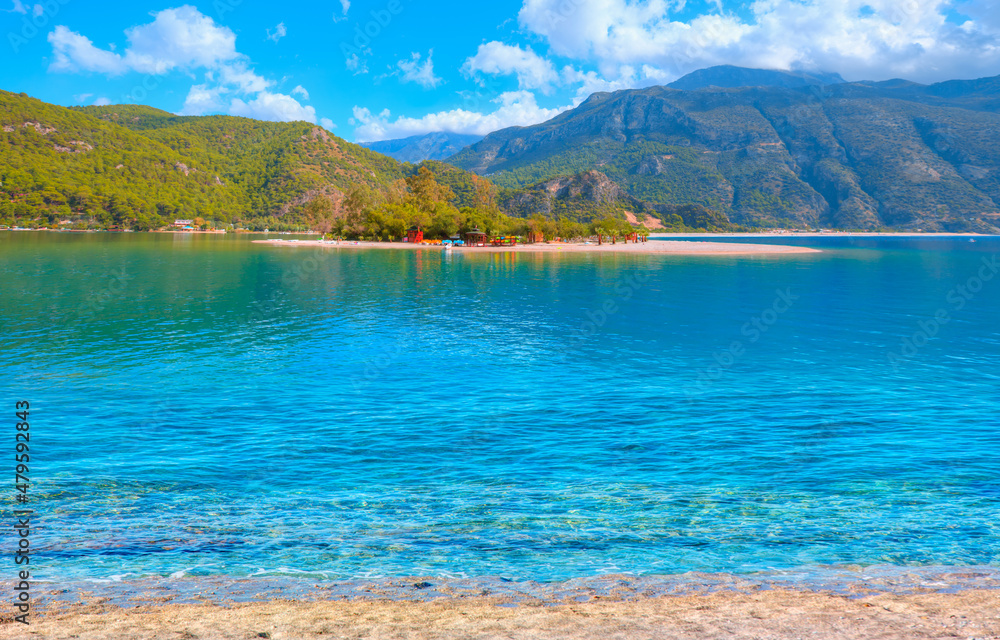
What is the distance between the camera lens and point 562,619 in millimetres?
7762

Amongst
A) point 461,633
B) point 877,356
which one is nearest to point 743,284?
point 877,356

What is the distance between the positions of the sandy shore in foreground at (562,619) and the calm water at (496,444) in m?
1.44

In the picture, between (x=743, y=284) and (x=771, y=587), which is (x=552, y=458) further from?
(x=743, y=284)

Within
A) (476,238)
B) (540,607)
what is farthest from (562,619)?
(476,238)

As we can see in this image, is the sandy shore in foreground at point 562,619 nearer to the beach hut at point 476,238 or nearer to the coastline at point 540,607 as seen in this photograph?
the coastline at point 540,607

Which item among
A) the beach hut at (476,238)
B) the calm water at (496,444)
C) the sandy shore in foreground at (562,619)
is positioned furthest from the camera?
the beach hut at (476,238)

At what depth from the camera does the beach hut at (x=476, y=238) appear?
15001 cm

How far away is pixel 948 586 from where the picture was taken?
29.7 feet

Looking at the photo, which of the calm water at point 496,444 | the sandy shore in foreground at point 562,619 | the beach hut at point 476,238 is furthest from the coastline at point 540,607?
the beach hut at point 476,238

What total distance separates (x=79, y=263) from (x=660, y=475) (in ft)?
295

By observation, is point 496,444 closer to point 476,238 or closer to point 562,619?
point 562,619

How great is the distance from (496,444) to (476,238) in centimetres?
13666

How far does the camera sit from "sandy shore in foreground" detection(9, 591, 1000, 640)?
7.33 metres

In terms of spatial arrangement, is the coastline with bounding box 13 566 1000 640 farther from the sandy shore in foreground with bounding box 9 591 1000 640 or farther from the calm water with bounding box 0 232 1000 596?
the calm water with bounding box 0 232 1000 596
